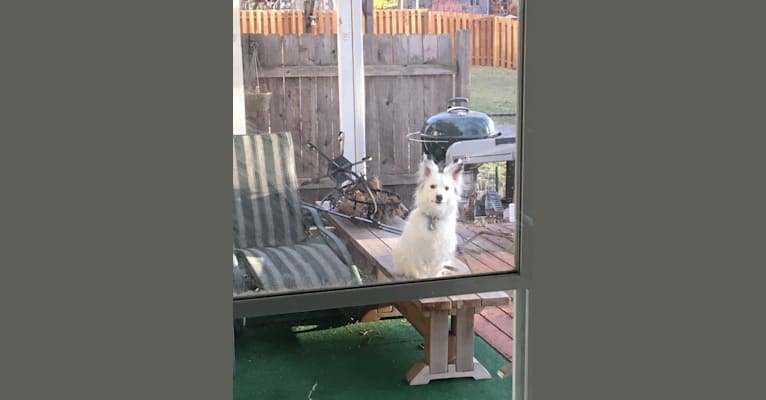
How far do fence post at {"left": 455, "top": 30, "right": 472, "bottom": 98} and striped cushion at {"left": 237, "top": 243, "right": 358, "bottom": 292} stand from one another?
19.6 inches

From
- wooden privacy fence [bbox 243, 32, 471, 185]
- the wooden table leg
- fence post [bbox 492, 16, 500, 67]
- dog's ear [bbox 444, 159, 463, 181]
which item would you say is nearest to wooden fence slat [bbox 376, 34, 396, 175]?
wooden privacy fence [bbox 243, 32, 471, 185]

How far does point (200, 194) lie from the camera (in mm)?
1817

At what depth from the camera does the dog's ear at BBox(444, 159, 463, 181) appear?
2246mm

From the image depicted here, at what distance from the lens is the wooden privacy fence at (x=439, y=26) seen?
212cm

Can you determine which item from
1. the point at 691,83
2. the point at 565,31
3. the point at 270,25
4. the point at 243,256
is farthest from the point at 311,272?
the point at 691,83

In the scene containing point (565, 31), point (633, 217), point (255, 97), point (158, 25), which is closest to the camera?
point (158, 25)

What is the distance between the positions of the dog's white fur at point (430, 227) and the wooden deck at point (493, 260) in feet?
0.14

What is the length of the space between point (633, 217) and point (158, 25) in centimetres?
129

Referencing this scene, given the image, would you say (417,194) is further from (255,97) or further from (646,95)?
(646,95)

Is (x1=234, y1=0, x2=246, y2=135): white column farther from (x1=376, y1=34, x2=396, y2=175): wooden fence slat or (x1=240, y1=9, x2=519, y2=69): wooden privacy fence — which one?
(x1=376, y1=34, x2=396, y2=175): wooden fence slat

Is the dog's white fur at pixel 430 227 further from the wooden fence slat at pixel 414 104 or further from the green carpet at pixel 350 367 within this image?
the green carpet at pixel 350 367

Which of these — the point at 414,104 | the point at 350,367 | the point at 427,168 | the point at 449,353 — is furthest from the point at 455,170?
the point at 350,367

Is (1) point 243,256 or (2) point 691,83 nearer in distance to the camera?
(1) point 243,256

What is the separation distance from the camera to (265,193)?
82.5 inches
